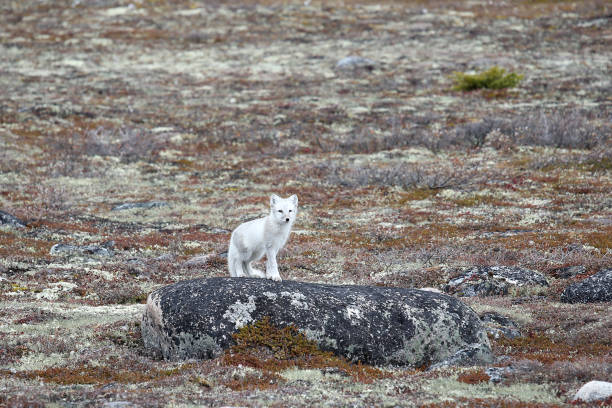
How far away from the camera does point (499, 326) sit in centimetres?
1273

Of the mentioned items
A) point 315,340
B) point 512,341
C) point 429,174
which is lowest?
point 429,174

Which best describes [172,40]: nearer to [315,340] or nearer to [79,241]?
[79,241]

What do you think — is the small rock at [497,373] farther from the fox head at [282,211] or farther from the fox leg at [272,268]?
the fox head at [282,211]

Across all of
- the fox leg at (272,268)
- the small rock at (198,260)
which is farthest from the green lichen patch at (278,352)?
the small rock at (198,260)

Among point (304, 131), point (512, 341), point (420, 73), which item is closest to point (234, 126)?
point (304, 131)

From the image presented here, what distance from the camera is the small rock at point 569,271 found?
16.3 meters

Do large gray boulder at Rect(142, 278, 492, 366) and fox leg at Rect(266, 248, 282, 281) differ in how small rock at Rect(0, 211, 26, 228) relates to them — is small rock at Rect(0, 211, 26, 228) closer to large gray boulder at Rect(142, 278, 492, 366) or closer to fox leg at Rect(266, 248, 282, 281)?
large gray boulder at Rect(142, 278, 492, 366)

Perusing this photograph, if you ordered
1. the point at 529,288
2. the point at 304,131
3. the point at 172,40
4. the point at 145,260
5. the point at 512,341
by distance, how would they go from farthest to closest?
the point at 172,40
the point at 304,131
the point at 145,260
the point at 529,288
the point at 512,341

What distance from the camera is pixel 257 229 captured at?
1271 cm

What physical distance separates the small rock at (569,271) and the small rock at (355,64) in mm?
45342

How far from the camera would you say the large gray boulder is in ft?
35.3

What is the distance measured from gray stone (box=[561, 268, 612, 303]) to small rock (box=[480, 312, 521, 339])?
6.99 ft

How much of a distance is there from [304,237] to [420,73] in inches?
1535

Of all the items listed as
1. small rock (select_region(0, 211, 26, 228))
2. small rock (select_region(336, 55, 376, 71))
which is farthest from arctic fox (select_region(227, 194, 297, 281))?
small rock (select_region(336, 55, 376, 71))
